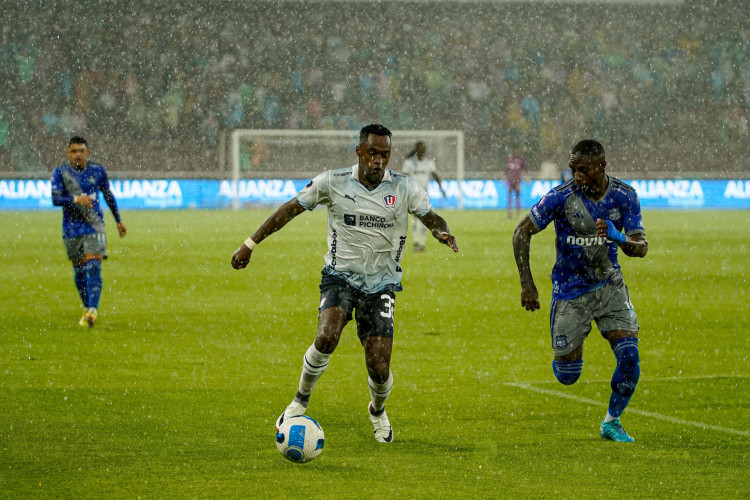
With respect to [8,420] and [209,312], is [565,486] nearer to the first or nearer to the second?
[8,420]

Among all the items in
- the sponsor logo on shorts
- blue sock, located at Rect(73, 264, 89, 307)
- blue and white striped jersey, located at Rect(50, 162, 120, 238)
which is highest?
blue and white striped jersey, located at Rect(50, 162, 120, 238)

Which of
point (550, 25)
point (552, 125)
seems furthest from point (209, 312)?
point (550, 25)

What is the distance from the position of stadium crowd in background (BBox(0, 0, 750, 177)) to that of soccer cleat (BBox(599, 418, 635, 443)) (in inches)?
1204

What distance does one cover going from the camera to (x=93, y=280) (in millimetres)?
10758

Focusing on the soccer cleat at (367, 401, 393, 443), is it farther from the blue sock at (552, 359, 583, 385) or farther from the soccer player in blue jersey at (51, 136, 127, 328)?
the soccer player in blue jersey at (51, 136, 127, 328)

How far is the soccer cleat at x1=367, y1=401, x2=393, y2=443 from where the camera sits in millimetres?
6105

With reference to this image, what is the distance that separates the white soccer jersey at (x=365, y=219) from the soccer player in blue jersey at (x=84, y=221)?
514cm

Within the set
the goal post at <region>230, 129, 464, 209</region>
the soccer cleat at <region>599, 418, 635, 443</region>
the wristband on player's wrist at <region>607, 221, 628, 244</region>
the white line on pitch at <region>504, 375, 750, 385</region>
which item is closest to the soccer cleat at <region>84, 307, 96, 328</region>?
the white line on pitch at <region>504, 375, 750, 385</region>

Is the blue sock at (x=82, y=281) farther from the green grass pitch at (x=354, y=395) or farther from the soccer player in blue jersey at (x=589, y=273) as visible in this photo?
the soccer player in blue jersey at (x=589, y=273)

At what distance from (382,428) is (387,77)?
34188 millimetres

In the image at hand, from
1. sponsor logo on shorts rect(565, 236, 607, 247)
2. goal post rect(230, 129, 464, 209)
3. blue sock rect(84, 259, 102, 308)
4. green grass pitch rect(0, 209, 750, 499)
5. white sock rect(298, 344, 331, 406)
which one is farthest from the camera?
goal post rect(230, 129, 464, 209)

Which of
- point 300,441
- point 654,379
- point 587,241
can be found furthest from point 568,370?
point 654,379

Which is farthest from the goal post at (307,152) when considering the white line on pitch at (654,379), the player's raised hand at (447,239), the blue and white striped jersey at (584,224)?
the player's raised hand at (447,239)

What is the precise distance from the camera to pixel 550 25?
41156mm
